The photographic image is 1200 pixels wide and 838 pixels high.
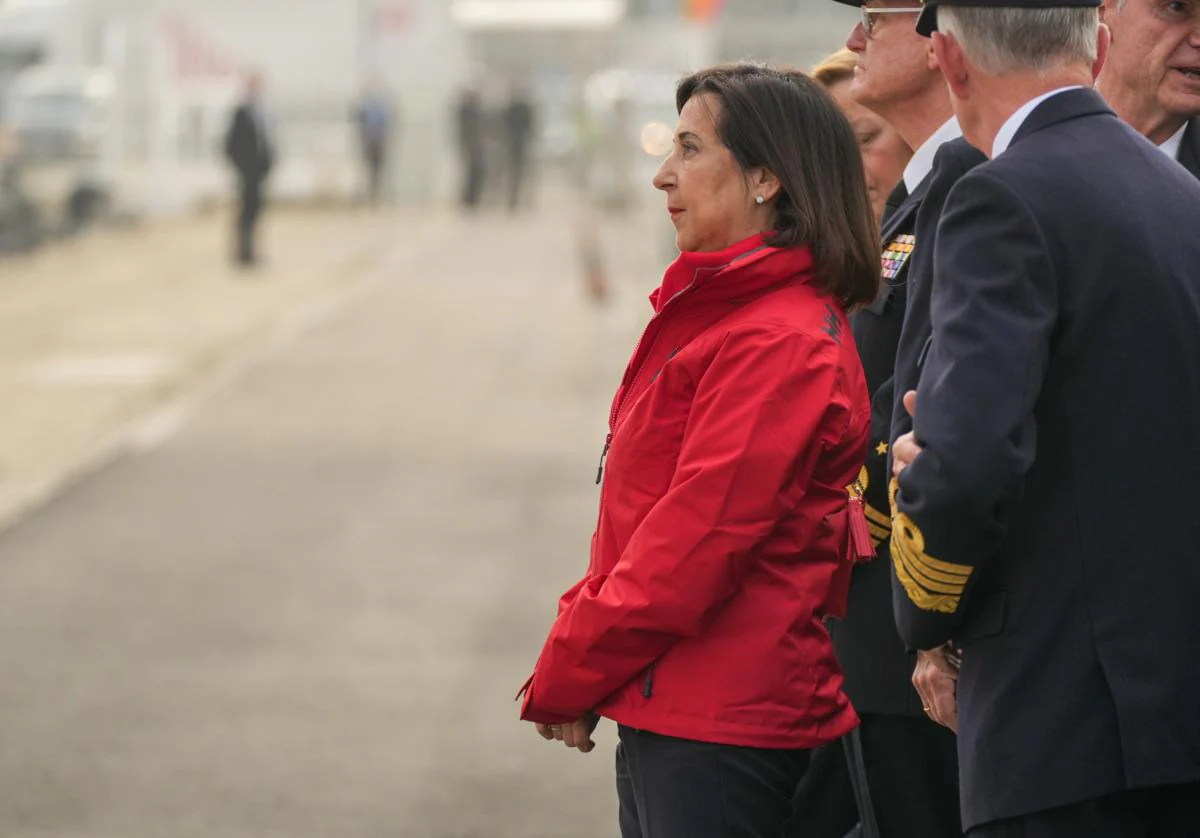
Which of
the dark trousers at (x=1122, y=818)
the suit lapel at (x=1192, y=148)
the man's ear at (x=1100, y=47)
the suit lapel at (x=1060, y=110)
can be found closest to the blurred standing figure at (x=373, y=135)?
the suit lapel at (x=1192, y=148)

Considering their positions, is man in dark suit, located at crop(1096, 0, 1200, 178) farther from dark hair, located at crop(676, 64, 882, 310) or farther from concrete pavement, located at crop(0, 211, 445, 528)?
concrete pavement, located at crop(0, 211, 445, 528)

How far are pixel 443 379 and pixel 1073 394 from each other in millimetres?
12354

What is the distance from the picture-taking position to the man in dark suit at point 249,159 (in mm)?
23484

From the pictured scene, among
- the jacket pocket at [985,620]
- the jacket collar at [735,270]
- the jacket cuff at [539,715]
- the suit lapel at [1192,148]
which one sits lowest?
the jacket cuff at [539,715]

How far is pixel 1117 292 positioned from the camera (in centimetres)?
233

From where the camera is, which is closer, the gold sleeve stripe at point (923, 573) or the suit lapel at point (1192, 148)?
the gold sleeve stripe at point (923, 573)

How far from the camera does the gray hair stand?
2418 millimetres

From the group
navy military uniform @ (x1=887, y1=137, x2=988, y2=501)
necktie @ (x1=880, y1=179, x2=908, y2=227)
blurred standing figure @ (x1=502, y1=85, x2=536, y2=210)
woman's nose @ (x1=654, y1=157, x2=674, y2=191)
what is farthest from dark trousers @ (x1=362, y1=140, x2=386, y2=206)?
navy military uniform @ (x1=887, y1=137, x2=988, y2=501)

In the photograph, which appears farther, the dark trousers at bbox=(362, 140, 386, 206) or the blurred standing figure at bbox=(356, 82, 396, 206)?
the dark trousers at bbox=(362, 140, 386, 206)

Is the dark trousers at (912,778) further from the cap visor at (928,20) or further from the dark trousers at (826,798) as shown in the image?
the cap visor at (928,20)

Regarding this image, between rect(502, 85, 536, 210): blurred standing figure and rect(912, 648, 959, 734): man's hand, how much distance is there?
30826mm

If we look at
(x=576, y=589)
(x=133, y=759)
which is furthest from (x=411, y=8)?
(x=576, y=589)

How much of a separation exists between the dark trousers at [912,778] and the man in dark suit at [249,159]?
20.9m

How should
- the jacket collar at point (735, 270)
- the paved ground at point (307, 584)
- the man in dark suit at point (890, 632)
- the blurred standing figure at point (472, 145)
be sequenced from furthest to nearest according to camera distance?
the blurred standing figure at point (472, 145)
the paved ground at point (307, 584)
the man in dark suit at point (890, 632)
the jacket collar at point (735, 270)
